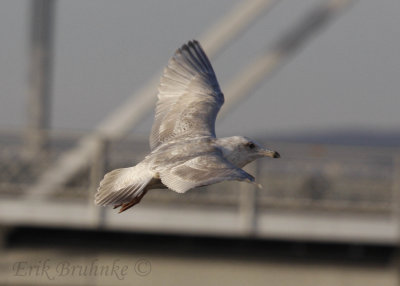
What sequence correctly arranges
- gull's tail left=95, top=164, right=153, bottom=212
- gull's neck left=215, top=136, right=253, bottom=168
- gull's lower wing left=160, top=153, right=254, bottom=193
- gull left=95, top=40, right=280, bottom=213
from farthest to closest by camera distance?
gull's neck left=215, top=136, right=253, bottom=168, gull's tail left=95, top=164, right=153, bottom=212, gull left=95, top=40, right=280, bottom=213, gull's lower wing left=160, top=153, right=254, bottom=193

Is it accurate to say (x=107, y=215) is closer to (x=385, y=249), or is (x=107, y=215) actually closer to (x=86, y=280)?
(x=86, y=280)

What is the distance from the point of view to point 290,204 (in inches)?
512

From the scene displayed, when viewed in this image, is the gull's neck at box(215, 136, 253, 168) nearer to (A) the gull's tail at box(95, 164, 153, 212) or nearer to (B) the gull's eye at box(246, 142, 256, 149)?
(B) the gull's eye at box(246, 142, 256, 149)

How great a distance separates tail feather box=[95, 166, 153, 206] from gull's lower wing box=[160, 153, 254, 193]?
197mm

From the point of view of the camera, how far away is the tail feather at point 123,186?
7.03 m

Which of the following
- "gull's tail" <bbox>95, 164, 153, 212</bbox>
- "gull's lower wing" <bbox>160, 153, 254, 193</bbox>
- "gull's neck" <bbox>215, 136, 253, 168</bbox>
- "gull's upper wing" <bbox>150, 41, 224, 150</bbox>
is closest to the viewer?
"gull's lower wing" <bbox>160, 153, 254, 193</bbox>

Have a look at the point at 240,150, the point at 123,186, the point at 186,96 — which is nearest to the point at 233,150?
the point at 240,150

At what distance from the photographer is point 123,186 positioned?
716cm

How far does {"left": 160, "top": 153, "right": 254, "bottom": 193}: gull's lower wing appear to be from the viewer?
6332mm

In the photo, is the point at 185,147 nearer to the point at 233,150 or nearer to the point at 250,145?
the point at 233,150

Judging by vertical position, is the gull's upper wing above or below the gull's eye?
above

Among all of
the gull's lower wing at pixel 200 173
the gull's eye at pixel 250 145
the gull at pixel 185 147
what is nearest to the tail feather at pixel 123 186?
the gull at pixel 185 147

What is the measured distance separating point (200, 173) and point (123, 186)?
0.74 meters

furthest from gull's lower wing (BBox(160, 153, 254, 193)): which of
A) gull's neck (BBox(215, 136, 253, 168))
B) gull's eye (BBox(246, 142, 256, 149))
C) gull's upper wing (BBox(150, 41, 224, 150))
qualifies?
gull's upper wing (BBox(150, 41, 224, 150))
